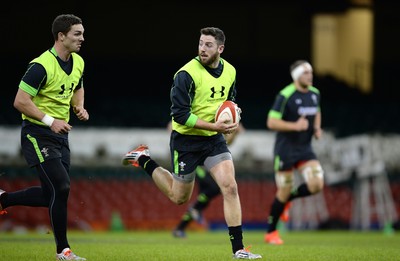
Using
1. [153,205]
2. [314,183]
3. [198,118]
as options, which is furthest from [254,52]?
[198,118]

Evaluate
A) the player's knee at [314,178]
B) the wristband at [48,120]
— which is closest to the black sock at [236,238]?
the wristband at [48,120]

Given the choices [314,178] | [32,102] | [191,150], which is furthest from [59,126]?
[314,178]

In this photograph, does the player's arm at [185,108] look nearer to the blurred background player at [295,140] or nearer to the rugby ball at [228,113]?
the rugby ball at [228,113]

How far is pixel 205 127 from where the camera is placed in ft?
25.9

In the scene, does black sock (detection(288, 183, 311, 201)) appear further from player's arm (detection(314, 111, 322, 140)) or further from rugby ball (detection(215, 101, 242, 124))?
rugby ball (detection(215, 101, 242, 124))

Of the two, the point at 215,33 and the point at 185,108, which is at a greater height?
the point at 215,33

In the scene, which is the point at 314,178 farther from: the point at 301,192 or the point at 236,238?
the point at 236,238

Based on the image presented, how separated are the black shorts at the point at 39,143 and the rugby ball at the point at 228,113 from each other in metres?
1.49

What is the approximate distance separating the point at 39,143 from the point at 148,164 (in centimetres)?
191

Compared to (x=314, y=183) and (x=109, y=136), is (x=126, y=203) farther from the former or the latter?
(x=314, y=183)

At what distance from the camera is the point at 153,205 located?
18156mm

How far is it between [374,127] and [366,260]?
12.7 m

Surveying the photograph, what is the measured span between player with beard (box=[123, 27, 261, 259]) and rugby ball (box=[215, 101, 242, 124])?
5 centimetres

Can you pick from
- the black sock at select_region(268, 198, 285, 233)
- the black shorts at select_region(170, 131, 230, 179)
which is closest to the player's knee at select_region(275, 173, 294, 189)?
the black sock at select_region(268, 198, 285, 233)
